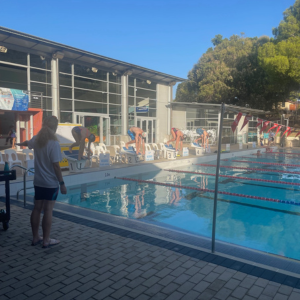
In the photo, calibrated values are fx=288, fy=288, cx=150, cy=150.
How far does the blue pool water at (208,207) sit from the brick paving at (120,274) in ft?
5.76

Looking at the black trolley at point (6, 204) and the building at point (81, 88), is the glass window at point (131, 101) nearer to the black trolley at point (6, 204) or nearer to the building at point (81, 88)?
the building at point (81, 88)

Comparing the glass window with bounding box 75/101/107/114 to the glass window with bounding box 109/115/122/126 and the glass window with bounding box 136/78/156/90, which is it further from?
the glass window with bounding box 136/78/156/90

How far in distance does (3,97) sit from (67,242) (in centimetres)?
1243

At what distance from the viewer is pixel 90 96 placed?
18766 millimetres

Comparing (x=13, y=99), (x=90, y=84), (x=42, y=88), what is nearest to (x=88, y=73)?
(x=90, y=84)

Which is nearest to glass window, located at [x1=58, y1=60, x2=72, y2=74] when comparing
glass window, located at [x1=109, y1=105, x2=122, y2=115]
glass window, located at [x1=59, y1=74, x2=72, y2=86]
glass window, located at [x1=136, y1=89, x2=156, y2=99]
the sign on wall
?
glass window, located at [x1=59, y1=74, x2=72, y2=86]

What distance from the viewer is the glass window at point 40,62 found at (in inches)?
621

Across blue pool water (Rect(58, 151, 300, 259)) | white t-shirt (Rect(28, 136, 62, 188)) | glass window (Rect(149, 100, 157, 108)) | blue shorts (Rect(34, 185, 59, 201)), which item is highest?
glass window (Rect(149, 100, 157, 108))

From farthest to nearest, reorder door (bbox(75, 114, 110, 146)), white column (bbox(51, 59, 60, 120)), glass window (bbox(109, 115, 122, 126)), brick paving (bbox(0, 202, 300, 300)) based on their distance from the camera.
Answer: glass window (bbox(109, 115, 122, 126))
door (bbox(75, 114, 110, 146))
white column (bbox(51, 59, 60, 120))
brick paving (bbox(0, 202, 300, 300))

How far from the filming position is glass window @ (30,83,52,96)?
15785mm

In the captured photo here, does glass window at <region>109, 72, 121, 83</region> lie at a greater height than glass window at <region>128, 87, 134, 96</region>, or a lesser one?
greater

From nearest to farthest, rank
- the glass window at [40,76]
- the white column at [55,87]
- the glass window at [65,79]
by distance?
the glass window at [40,76] < the white column at [55,87] < the glass window at [65,79]

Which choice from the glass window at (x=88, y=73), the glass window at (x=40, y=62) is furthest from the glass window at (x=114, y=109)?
the glass window at (x=40, y=62)

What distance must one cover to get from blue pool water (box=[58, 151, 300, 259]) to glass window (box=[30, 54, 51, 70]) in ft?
31.3
